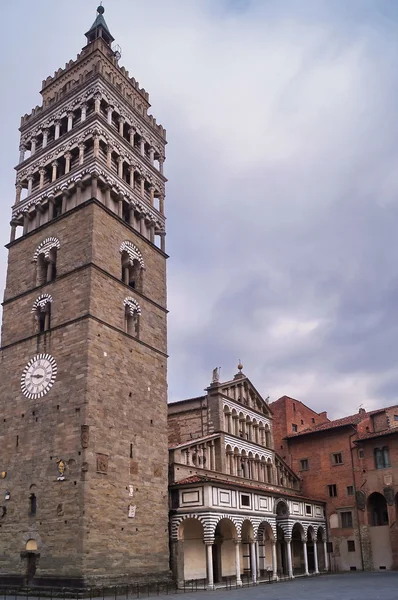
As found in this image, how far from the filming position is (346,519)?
1661 inches

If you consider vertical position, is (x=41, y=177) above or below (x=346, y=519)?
above

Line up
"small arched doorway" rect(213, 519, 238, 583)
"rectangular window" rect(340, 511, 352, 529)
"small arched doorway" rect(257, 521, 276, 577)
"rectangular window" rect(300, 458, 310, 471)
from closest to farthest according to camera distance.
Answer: "small arched doorway" rect(213, 519, 238, 583) → "small arched doorway" rect(257, 521, 276, 577) → "rectangular window" rect(340, 511, 352, 529) → "rectangular window" rect(300, 458, 310, 471)

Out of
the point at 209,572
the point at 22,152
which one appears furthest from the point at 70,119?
the point at 209,572

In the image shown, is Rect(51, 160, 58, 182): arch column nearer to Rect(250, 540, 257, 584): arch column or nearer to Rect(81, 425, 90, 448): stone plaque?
Rect(81, 425, 90, 448): stone plaque

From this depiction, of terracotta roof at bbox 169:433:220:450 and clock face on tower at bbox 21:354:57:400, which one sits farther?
terracotta roof at bbox 169:433:220:450

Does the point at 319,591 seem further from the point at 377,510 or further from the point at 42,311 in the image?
the point at 42,311

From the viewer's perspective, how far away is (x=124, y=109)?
36156 millimetres

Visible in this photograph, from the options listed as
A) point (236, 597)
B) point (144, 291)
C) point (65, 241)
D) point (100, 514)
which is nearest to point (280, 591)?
point (236, 597)

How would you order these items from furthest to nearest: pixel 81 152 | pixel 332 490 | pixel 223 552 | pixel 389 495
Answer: pixel 332 490, pixel 389 495, pixel 223 552, pixel 81 152

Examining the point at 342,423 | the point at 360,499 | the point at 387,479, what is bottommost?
the point at 360,499

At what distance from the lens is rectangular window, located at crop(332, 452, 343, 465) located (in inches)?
1718

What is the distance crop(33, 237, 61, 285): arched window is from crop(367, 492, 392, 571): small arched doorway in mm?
27330

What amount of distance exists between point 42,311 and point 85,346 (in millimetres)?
4484

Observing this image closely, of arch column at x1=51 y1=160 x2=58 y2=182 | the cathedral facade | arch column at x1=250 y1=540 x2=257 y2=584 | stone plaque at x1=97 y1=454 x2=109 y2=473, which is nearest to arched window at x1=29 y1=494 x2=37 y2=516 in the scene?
stone plaque at x1=97 y1=454 x2=109 y2=473
